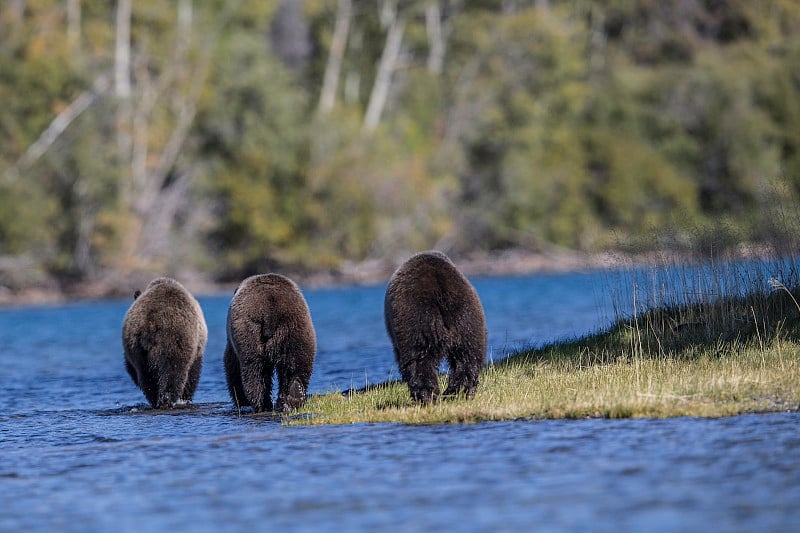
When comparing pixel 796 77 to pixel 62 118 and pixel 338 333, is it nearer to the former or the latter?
pixel 62 118

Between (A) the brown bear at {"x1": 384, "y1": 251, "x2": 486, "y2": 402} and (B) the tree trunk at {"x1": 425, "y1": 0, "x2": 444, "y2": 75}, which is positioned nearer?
(A) the brown bear at {"x1": 384, "y1": 251, "x2": 486, "y2": 402}

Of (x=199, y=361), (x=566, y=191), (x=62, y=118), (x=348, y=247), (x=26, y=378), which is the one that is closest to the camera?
(x=199, y=361)

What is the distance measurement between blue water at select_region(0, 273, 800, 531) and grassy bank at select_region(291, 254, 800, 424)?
382mm

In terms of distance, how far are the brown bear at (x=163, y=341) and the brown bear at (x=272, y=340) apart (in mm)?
1454

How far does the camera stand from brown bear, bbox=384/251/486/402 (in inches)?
512

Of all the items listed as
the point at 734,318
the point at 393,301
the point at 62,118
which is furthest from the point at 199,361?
the point at 62,118

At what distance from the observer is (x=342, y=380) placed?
19484mm

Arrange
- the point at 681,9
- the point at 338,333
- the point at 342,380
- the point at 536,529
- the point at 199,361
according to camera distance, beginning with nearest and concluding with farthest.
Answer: the point at 536,529 < the point at 199,361 < the point at 342,380 < the point at 338,333 < the point at 681,9

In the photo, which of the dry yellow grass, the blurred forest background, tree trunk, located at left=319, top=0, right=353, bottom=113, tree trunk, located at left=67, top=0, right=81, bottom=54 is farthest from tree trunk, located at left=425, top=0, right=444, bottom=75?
the dry yellow grass

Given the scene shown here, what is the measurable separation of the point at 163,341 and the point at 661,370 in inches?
241

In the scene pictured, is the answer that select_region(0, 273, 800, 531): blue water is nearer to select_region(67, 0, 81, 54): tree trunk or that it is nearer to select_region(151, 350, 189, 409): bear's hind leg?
select_region(151, 350, 189, 409): bear's hind leg

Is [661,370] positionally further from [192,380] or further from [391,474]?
[192,380]

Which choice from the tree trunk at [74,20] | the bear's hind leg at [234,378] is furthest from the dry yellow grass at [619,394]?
the tree trunk at [74,20]

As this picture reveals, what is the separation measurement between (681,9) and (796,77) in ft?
55.6
